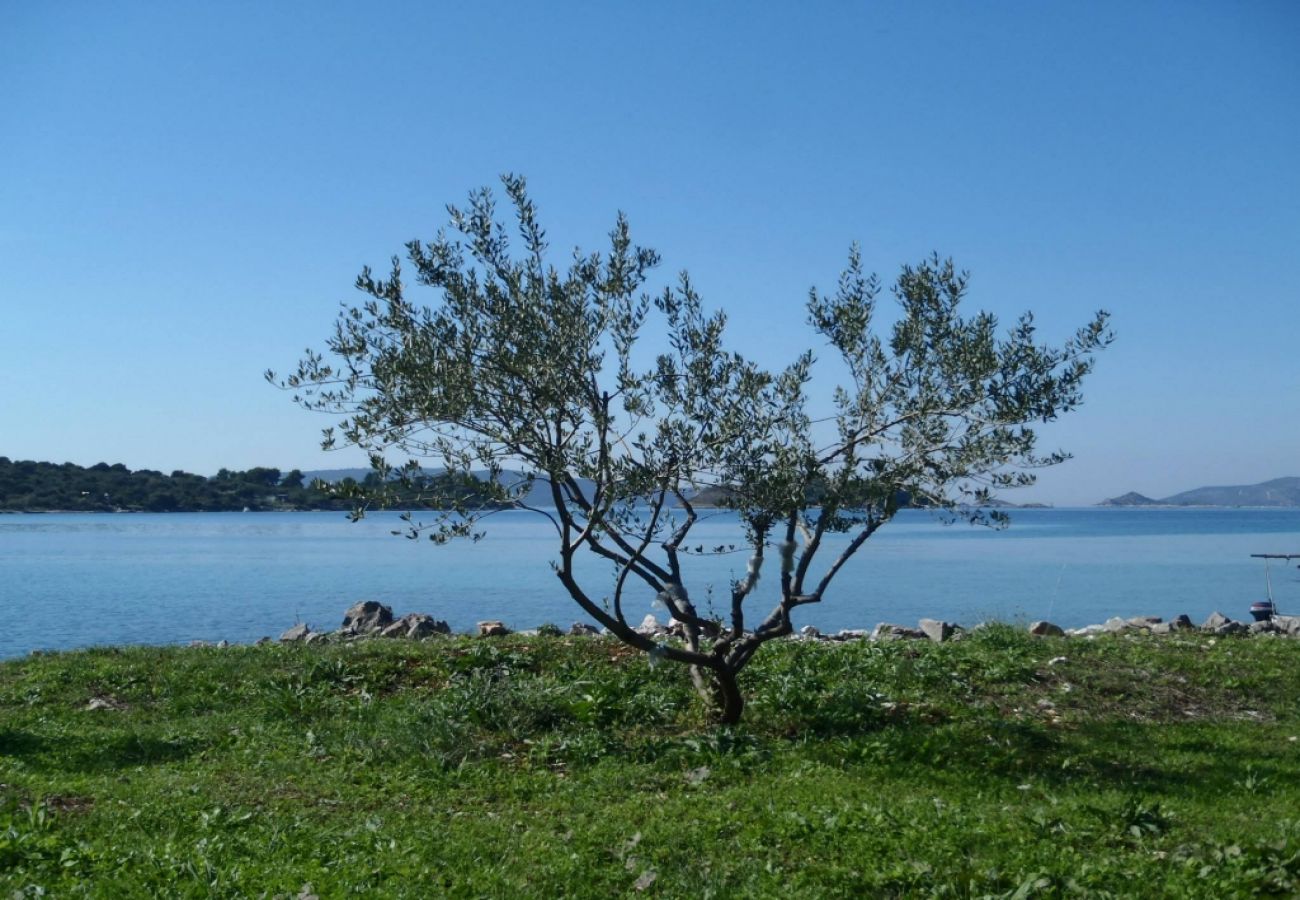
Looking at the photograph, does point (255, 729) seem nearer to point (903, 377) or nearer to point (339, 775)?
point (339, 775)

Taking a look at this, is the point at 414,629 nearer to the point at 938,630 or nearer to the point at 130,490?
the point at 938,630

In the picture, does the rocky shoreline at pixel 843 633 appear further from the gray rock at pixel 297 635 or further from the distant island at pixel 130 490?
the distant island at pixel 130 490

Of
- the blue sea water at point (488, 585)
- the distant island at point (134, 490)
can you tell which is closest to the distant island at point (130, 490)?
the distant island at point (134, 490)

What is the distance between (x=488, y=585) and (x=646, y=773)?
27985 millimetres

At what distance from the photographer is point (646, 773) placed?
10.2 m

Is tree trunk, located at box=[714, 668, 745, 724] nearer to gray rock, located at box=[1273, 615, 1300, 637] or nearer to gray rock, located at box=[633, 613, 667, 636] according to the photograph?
gray rock, located at box=[633, 613, 667, 636]

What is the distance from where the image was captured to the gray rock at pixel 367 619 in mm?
21078

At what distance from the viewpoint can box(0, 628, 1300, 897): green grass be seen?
24.8 feet

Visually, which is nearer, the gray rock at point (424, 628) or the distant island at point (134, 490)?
the gray rock at point (424, 628)

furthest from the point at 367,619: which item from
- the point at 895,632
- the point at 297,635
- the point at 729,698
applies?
the point at 729,698

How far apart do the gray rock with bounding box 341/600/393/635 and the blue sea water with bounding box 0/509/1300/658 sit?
4.51m

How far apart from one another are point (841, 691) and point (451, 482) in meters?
5.04

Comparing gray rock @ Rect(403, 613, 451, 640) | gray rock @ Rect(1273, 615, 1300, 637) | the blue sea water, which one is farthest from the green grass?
gray rock @ Rect(1273, 615, 1300, 637)

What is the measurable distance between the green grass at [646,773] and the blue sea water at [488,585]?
265 cm
